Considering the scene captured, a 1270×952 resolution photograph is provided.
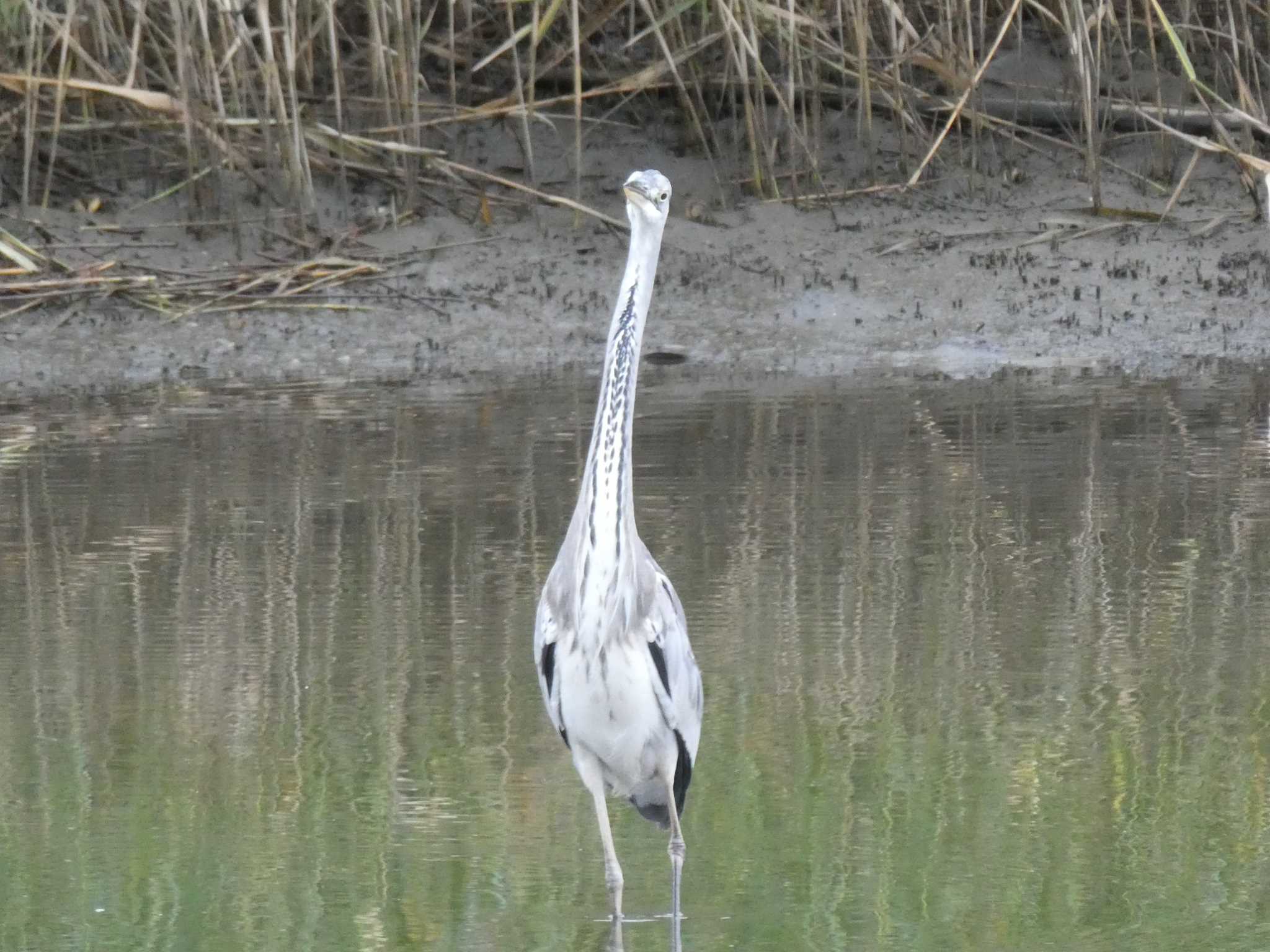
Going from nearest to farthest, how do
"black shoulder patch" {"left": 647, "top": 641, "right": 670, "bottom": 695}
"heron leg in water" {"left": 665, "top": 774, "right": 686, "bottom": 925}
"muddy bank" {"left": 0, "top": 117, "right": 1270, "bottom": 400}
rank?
"heron leg in water" {"left": 665, "top": 774, "right": 686, "bottom": 925}, "black shoulder patch" {"left": 647, "top": 641, "right": 670, "bottom": 695}, "muddy bank" {"left": 0, "top": 117, "right": 1270, "bottom": 400}

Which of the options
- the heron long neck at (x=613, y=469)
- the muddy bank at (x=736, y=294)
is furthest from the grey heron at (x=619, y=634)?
the muddy bank at (x=736, y=294)

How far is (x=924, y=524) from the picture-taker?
6695 millimetres

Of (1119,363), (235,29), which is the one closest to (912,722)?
(1119,363)

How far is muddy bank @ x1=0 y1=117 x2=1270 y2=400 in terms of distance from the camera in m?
9.41

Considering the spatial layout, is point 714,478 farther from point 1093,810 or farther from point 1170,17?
point 1170,17

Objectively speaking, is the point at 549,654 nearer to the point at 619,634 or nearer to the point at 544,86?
the point at 619,634

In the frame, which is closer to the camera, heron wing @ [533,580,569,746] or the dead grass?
heron wing @ [533,580,569,746]

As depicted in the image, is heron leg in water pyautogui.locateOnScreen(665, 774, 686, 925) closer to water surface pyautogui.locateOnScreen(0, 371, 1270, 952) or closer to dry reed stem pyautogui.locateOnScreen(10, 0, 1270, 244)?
water surface pyautogui.locateOnScreen(0, 371, 1270, 952)

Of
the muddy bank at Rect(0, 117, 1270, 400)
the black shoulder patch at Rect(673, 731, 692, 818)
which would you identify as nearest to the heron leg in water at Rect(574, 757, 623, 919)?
the black shoulder patch at Rect(673, 731, 692, 818)

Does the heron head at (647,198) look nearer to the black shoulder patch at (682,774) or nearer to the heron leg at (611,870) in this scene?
the black shoulder patch at (682,774)

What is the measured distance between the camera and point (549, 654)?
3.99 m

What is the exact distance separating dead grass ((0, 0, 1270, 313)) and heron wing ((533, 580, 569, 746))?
606 cm

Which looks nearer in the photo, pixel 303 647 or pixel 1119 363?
pixel 303 647

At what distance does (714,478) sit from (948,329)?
8.81ft
